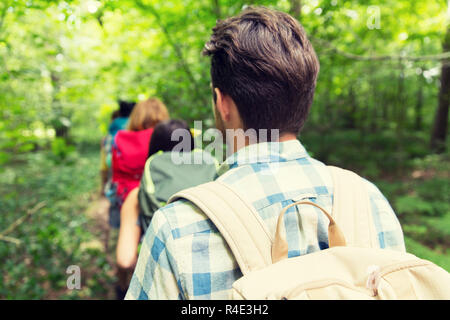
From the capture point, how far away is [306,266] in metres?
0.85

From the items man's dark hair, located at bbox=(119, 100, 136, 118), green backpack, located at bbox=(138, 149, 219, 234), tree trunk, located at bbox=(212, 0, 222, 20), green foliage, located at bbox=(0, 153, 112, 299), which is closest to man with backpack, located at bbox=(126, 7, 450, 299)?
green backpack, located at bbox=(138, 149, 219, 234)

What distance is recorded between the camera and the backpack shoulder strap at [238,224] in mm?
860

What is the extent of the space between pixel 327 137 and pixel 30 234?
353 inches

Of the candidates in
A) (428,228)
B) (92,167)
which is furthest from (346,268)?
(92,167)

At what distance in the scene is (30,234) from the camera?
16.4ft

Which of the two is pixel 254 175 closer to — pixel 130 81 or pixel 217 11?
pixel 217 11

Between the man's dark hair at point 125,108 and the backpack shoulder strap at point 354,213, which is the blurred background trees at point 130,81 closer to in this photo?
the man's dark hair at point 125,108

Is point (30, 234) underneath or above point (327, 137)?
underneath

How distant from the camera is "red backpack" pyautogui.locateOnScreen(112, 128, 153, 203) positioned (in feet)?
9.32

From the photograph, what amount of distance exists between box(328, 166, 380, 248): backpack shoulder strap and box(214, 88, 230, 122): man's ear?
0.47 m

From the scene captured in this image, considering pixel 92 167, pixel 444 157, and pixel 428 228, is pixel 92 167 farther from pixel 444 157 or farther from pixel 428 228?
pixel 444 157

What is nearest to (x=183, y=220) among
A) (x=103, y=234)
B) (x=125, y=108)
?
(x=125, y=108)

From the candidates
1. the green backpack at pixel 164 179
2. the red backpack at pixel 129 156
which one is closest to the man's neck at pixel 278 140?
the green backpack at pixel 164 179

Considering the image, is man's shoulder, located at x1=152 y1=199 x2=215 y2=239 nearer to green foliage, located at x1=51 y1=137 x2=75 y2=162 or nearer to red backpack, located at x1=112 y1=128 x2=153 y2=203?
red backpack, located at x1=112 y1=128 x2=153 y2=203
